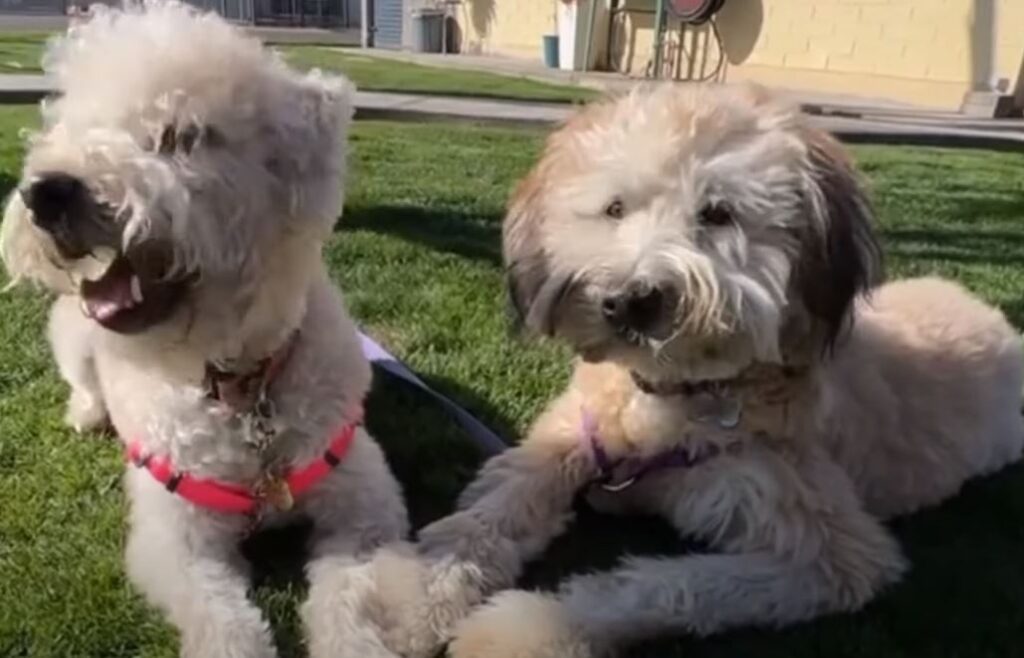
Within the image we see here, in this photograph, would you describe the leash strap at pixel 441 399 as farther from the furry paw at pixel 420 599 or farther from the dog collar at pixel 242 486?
the furry paw at pixel 420 599

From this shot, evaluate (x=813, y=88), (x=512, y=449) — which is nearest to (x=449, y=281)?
(x=512, y=449)

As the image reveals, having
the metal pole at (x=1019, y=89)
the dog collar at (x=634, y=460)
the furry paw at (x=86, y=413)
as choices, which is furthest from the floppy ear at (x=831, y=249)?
the metal pole at (x=1019, y=89)

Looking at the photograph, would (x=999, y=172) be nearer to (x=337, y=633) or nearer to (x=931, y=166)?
(x=931, y=166)

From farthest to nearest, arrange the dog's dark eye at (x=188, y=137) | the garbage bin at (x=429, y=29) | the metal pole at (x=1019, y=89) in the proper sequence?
the garbage bin at (x=429, y=29), the metal pole at (x=1019, y=89), the dog's dark eye at (x=188, y=137)

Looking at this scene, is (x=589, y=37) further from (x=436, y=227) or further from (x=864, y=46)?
(x=436, y=227)

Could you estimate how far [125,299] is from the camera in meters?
2.90

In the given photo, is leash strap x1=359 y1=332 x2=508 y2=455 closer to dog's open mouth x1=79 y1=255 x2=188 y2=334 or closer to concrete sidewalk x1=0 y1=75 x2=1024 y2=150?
dog's open mouth x1=79 y1=255 x2=188 y2=334

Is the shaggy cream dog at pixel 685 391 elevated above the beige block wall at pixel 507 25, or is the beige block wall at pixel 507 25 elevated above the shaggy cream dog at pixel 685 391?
the shaggy cream dog at pixel 685 391

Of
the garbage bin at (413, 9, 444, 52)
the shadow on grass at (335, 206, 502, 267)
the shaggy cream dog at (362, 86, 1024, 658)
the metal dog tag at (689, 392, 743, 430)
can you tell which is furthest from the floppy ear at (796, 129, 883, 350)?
the garbage bin at (413, 9, 444, 52)

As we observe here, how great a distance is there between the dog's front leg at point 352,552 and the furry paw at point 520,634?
0.18 meters

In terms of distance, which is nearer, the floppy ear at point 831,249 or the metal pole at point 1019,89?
the floppy ear at point 831,249

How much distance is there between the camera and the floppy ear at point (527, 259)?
10.7 ft

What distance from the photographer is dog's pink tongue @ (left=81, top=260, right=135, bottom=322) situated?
2.89 m

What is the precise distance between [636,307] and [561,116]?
9760 mm
